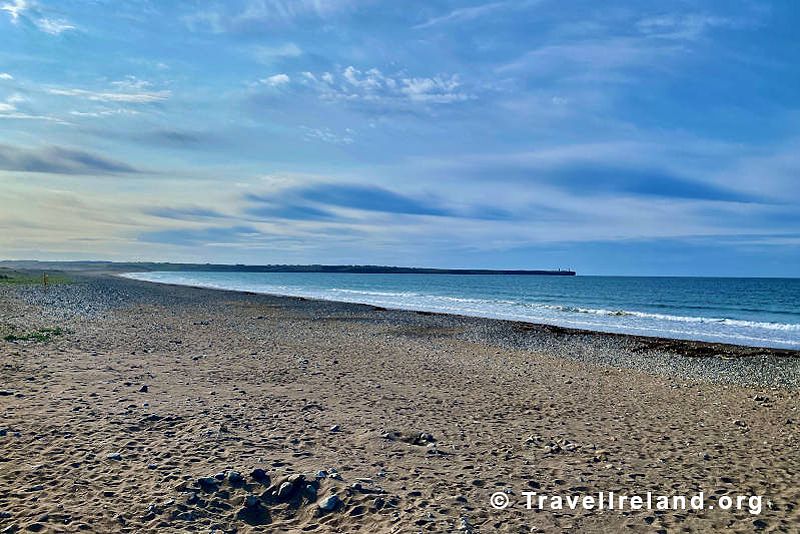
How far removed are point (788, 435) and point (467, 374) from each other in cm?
642

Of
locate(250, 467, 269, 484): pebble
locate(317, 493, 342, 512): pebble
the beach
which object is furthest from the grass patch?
locate(317, 493, 342, 512): pebble

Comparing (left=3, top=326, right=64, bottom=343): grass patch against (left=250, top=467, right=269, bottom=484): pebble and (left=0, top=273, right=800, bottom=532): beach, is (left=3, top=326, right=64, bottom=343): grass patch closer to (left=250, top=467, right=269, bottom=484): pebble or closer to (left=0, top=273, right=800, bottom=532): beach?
(left=0, top=273, right=800, bottom=532): beach

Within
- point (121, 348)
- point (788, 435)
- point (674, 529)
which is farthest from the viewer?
point (121, 348)

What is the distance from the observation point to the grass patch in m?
15.4

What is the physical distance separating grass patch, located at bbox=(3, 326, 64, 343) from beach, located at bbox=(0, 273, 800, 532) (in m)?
0.12

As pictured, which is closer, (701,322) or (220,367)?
(220,367)

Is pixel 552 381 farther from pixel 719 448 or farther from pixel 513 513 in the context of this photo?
pixel 513 513

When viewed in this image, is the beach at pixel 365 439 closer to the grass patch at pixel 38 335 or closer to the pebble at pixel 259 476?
the pebble at pixel 259 476

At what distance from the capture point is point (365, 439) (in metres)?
7.86

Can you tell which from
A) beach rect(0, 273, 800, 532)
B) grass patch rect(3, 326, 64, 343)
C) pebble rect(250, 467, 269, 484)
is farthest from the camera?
grass patch rect(3, 326, 64, 343)

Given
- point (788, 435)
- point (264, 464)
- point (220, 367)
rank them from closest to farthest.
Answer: point (264, 464) < point (788, 435) < point (220, 367)

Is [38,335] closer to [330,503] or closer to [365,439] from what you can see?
[365,439]

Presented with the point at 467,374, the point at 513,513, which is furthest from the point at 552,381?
the point at 513,513

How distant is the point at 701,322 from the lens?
35.8 m
